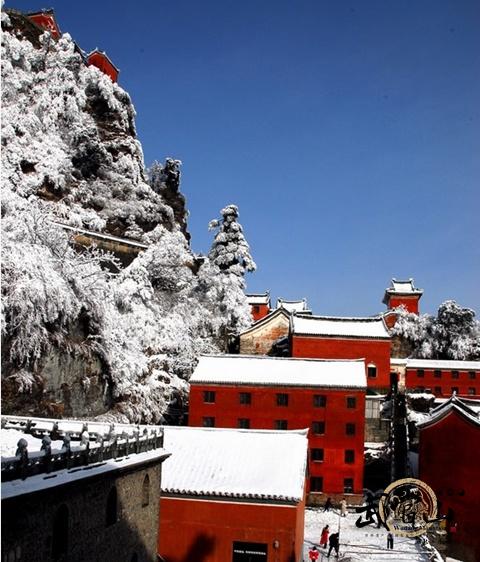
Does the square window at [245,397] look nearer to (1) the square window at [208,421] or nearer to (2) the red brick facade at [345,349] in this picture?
(1) the square window at [208,421]

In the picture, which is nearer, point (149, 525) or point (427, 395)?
point (149, 525)

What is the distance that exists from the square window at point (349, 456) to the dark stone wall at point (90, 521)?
66.6ft

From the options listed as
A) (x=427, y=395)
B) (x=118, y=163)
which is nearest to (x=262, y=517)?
(x=427, y=395)

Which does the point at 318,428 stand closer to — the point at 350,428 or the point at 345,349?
the point at 350,428

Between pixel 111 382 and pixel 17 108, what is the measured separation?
2716 cm

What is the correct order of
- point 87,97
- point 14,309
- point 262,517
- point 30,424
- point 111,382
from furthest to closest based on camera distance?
point 87,97
point 111,382
point 14,309
point 262,517
point 30,424

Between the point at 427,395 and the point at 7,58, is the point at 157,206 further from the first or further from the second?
the point at 427,395

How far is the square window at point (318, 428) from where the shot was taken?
37222mm

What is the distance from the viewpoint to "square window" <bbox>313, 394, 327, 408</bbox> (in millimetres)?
37719

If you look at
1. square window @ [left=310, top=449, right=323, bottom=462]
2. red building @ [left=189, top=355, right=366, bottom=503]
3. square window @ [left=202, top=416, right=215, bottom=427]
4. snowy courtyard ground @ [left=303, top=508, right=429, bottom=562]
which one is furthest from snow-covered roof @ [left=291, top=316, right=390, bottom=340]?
snowy courtyard ground @ [left=303, top=508, right=429, bottom=562]

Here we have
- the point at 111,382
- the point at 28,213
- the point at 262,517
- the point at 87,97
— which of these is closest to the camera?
the point at 262,517

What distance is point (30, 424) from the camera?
17.5 m

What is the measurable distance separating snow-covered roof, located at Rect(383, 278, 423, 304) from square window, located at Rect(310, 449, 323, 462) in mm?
41062

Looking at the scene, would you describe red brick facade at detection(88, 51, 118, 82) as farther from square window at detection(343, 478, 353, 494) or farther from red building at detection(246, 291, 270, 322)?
square window at detection(343, 478, 353, 494)
